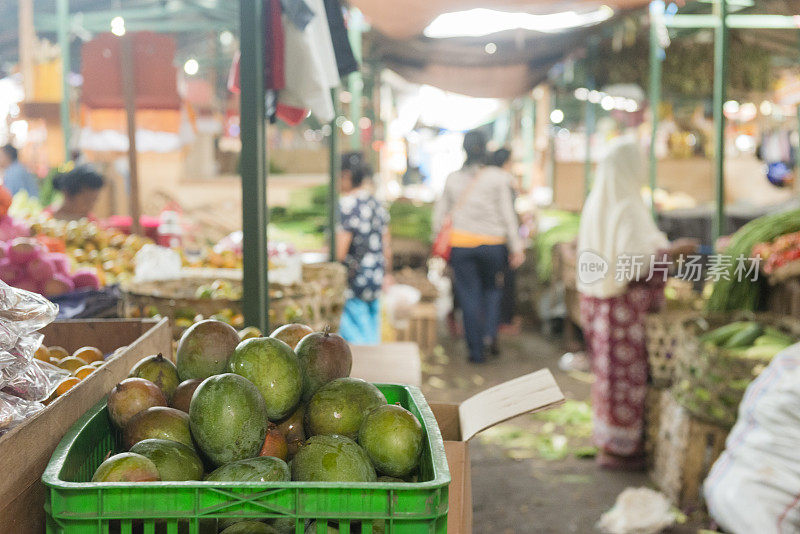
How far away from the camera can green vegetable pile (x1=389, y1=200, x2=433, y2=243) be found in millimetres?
10269

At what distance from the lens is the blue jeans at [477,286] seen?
7.28 m

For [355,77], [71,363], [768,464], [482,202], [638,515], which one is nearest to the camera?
[71,363]

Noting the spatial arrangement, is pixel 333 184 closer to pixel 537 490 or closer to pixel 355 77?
pixel 537 490

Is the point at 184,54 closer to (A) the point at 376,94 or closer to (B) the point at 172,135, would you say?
(A) the point at 376,94

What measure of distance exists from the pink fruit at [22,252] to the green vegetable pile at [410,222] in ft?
23.3

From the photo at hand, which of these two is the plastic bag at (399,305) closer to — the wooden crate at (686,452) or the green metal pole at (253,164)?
the wooden crate at (686,452)

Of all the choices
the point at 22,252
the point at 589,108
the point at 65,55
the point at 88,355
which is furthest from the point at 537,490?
the point at 589,108

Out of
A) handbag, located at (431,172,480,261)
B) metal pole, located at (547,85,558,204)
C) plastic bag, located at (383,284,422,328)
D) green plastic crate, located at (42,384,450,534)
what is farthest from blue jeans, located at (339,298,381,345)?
metal pole, located at (547,85,558,204)

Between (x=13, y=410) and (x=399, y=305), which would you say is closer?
(x=13, y=410)

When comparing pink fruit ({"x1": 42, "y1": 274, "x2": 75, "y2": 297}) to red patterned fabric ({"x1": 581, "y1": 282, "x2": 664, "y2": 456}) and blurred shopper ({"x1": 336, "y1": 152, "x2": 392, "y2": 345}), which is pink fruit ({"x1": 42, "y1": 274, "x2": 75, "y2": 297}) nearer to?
blurred shopper ({"x1": 336, "y1": 152, "x2": 392, "y2": 345})

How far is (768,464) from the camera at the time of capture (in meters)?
2.97

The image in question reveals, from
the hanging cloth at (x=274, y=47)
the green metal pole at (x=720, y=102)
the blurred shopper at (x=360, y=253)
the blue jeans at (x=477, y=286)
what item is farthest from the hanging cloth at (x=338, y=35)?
the blue jeans at (x=477, y=286)

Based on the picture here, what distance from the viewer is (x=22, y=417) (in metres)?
1.33

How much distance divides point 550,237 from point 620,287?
13.5 feet
